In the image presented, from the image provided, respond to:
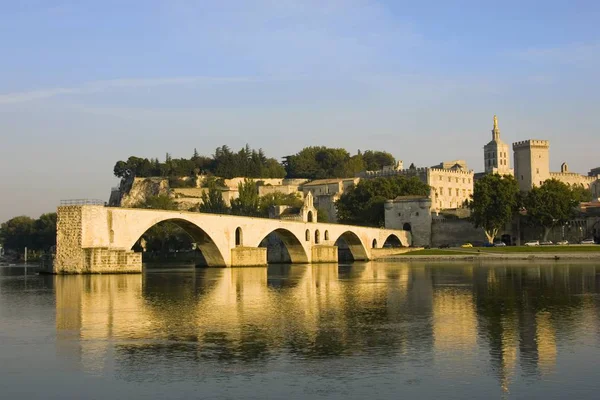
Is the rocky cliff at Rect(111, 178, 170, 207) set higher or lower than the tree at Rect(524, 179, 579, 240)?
higher

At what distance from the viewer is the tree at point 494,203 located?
86.2m

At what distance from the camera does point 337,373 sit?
15492mm

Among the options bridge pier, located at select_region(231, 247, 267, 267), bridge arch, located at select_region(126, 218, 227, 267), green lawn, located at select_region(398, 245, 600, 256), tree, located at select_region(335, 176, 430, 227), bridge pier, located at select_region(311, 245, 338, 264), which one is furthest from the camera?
tree, located at select_region(335, 176, 430, 227)

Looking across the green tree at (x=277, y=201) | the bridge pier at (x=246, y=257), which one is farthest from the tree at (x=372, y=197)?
the bridge pier at (x=246, y=257)

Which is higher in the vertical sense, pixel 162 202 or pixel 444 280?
pixel 162 202

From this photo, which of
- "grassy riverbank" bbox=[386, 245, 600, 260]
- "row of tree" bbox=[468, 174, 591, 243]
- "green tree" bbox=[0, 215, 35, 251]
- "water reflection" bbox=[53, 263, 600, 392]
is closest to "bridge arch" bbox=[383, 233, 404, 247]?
"row of tree" bbox=[468, 174, 591, 243]

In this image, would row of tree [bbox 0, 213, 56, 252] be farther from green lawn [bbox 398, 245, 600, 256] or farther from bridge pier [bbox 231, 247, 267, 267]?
green lawn [bbox 398, 245, 600, 256]

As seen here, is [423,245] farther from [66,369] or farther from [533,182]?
[66,369]

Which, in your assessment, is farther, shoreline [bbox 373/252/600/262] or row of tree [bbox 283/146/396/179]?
row of tree [bbox 283/146/396/179]

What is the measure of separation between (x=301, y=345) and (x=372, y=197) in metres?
83.7

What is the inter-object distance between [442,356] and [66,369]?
8.13 m

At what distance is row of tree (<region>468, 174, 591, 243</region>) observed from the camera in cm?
8581

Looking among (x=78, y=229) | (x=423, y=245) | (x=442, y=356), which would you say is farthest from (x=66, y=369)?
(x=423, y=245)

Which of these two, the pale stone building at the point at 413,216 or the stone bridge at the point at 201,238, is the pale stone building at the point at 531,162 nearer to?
the pale stone building at the point at 413,216
